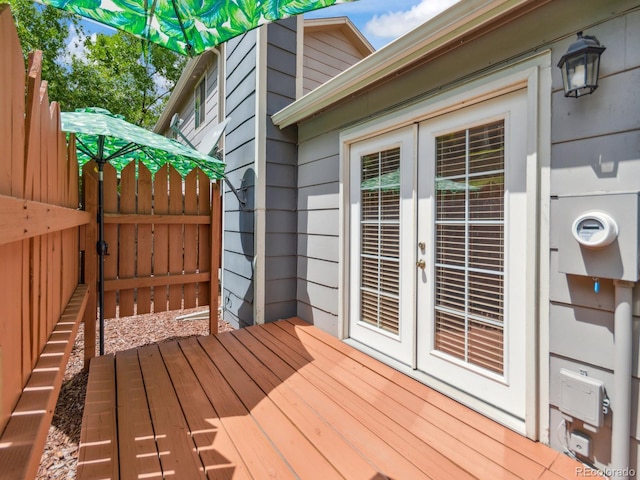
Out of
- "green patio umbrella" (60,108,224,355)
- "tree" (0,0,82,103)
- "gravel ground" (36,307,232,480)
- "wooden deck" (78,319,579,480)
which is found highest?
"tree" (0,0,82,103)

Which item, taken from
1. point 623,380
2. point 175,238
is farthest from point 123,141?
point 623,380

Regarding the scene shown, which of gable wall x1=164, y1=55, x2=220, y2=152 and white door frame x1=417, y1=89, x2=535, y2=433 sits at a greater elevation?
→ gable wall x1=164, y1=55, x2=220, y2=152

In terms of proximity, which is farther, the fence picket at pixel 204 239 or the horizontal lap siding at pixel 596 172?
the fence picket at pixel 204 239

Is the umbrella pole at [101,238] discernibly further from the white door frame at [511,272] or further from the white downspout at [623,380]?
the white downspout at [623,380]

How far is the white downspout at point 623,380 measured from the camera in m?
1.31

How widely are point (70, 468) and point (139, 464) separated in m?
0.53

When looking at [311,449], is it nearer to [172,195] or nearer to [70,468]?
[70,468]

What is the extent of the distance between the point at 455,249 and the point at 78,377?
10.2ft

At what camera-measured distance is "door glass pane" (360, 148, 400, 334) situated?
8.20ft

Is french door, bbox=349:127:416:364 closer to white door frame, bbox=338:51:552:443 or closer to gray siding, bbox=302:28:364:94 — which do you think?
white door frame, bbox=338:51:552:443

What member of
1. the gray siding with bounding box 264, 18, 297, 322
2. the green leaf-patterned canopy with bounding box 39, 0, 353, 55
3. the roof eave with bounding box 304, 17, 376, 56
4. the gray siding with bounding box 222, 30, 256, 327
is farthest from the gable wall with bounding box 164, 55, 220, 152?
the green leaf-patterned canopy with bounding box 39, 0, 353, 55

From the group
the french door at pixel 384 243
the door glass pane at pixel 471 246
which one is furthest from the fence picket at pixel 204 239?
the door glass pane at pixel 471 246

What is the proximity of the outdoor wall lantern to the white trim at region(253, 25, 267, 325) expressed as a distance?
2.63 meters

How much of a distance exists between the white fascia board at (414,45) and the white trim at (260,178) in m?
0.66
